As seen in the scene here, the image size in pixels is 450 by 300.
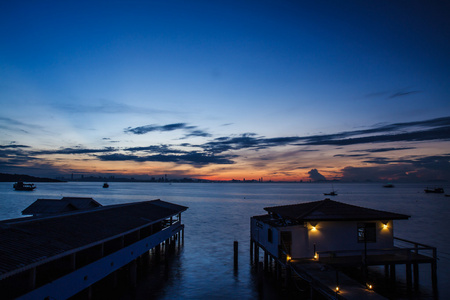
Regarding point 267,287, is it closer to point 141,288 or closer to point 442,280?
point 141,288

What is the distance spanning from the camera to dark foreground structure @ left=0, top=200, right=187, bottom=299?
1170 cm

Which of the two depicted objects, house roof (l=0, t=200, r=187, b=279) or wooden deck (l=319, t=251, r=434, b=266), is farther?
wooden deck (l=319, t=251, r=434, b=266)

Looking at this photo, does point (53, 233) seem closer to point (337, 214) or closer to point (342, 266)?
point (342, 266)

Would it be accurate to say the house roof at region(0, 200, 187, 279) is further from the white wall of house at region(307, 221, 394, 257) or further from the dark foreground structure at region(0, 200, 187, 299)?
the white wall of house at region(307, 221, 394, 257)

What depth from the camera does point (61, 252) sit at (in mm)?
12734

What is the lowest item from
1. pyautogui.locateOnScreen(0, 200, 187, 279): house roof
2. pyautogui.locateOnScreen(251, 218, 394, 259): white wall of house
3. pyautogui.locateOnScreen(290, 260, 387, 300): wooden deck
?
pyautogui.locateOnScreen(290, 260, 387, 300): wooden deck

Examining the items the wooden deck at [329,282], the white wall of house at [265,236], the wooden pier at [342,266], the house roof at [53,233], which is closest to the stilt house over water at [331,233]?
the white wall of house at [265,236]

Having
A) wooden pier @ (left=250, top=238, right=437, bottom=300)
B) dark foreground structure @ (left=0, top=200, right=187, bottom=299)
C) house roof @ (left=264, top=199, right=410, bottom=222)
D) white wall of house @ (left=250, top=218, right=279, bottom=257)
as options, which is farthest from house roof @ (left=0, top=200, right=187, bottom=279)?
house roof @ (left=264, top=199, right=410, bottom=222)

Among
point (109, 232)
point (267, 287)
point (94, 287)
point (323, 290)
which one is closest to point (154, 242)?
point (94, 287)

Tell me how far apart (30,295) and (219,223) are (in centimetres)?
4907

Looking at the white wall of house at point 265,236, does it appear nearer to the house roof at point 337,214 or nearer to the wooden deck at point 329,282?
the house roof at point 337,214

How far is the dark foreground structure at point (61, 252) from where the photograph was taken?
1170 centimetres

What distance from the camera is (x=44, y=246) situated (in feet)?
42.3

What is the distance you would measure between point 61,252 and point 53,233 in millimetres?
2695
